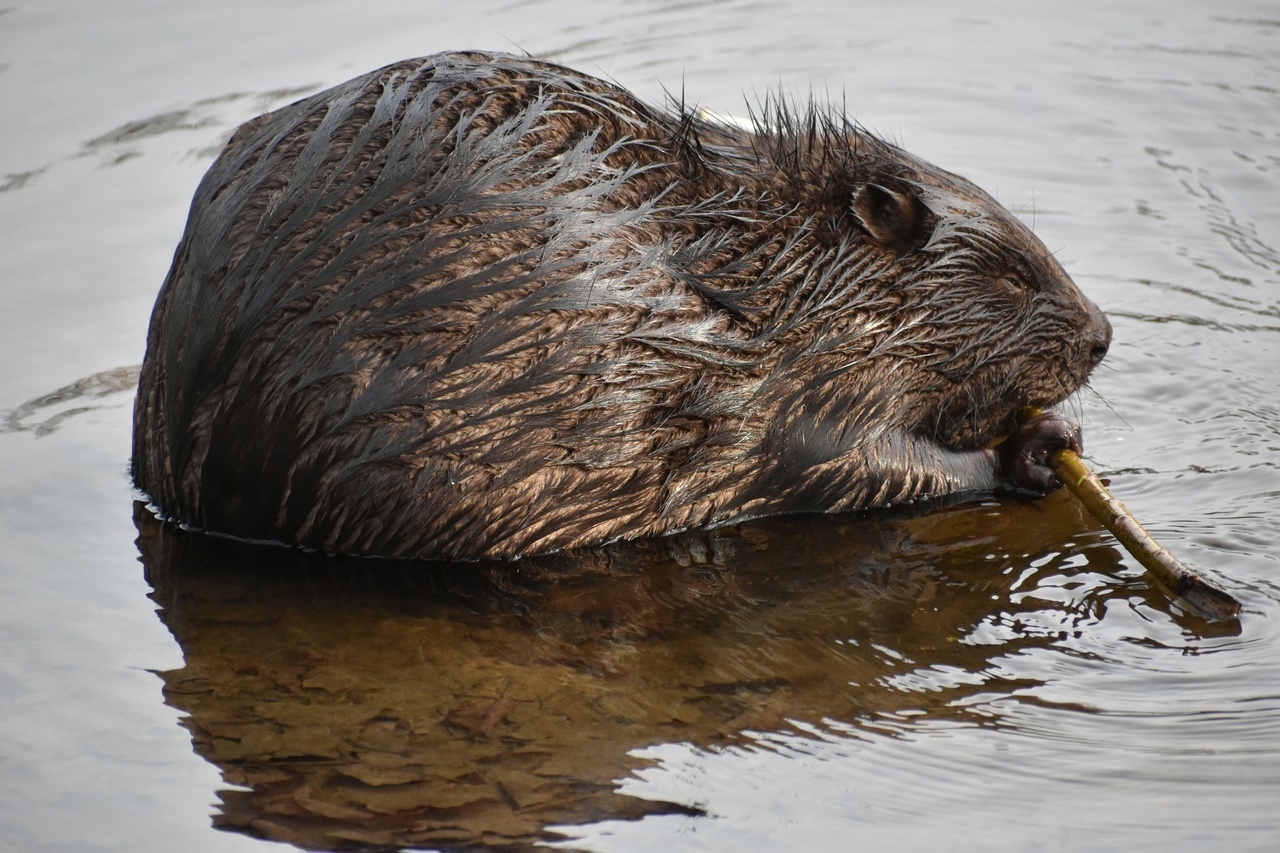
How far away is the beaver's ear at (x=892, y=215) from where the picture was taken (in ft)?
13.9

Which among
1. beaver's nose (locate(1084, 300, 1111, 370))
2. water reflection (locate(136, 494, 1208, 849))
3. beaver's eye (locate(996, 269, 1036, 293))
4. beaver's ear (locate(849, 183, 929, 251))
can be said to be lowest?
water reflection (locate(136, 494, 1208, 849))

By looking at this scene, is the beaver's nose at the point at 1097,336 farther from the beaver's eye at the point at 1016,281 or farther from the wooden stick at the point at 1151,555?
the wooden stick at the point at 1151,555

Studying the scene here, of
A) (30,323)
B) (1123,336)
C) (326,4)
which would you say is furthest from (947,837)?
(326,4)

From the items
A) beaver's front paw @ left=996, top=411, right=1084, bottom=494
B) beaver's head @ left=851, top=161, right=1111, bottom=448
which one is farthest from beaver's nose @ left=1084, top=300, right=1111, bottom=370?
beaver's front paw @ left=996, top=411, right=1084, bottom=494

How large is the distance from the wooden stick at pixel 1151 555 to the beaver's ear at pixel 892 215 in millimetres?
895

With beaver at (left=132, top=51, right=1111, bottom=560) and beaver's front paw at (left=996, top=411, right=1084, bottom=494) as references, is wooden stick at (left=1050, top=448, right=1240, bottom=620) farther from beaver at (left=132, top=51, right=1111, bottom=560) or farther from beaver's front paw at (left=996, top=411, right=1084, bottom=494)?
beaver at (left=132, top=51, right=1111, bottom=560)

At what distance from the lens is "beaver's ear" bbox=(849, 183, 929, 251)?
13.9ft

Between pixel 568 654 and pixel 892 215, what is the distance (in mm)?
1762

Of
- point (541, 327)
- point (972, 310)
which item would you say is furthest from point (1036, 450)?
point (541, 327)

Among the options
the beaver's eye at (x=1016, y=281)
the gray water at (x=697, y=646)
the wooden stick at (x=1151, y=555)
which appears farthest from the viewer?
the beaver's eye at (x=1016, y=281)

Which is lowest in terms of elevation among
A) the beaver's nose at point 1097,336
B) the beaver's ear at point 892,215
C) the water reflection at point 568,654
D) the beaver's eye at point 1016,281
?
the water reflection at point 568,654

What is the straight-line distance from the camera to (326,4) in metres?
7.85

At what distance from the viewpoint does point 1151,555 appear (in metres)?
3.58

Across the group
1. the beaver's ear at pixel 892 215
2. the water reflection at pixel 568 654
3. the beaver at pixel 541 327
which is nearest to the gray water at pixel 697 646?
the water reflection at pixel 568 654
